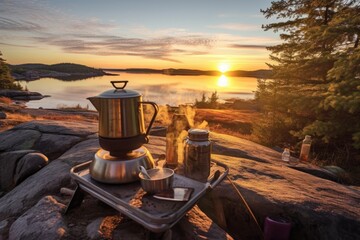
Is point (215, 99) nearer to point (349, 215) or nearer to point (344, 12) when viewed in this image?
point (344, 12)

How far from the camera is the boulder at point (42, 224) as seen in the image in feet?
6.47

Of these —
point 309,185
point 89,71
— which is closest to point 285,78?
point 309,185

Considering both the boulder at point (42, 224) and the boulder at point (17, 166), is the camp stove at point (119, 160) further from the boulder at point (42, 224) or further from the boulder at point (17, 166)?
the boulder at point (17, 166)

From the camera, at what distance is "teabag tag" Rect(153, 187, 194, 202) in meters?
1.82

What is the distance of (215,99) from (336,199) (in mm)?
23676

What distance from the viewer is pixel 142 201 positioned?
1830 millimetres

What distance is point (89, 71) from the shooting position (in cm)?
14525

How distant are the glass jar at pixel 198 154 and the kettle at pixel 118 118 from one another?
577 mm

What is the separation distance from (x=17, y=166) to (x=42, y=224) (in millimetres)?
2360

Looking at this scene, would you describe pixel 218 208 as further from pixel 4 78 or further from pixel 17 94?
pixel 4 78

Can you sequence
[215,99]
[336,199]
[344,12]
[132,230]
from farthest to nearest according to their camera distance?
[215,99] → [344,12] → [336,199] → [132,230]

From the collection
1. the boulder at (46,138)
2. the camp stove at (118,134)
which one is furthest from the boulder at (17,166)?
the camp stove at (118,134)

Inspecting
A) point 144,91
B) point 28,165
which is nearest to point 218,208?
point 28,165

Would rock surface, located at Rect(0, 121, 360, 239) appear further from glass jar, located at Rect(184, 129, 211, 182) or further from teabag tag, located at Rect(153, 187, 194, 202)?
glass jar, located at Rect(184, 129, 211, 182)
